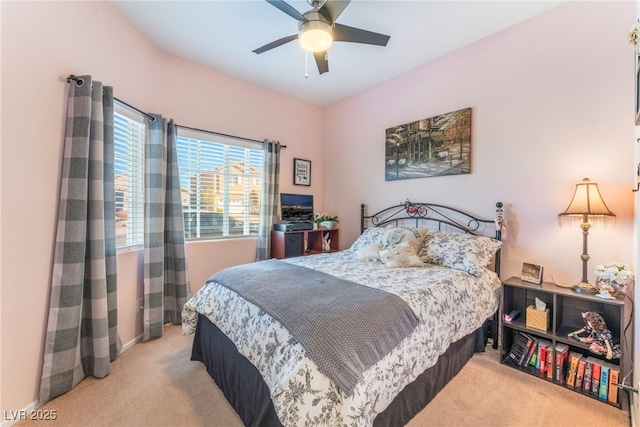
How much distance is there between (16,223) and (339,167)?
3.40 metres

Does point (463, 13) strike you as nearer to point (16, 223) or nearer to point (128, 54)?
point (128, 54)

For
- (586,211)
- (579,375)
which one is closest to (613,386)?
(579,375)

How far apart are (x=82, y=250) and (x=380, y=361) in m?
2.06

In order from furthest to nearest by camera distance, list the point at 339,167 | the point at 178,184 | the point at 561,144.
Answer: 1. the point at 339,167
2. the point at 178,184
3. the point at 561,144

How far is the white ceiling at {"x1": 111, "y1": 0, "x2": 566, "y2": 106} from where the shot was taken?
7.23ft

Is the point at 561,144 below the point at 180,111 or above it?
below

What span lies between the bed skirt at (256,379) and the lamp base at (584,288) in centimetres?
81

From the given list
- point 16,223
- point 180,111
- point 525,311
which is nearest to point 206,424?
point 16,223

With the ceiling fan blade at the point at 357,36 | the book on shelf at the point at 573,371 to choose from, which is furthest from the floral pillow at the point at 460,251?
the ceiling fan blade at the point at 357,36

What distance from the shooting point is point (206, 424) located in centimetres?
157

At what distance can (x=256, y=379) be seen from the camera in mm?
1486

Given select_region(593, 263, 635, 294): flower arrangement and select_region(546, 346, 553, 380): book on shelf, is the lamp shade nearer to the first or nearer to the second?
select_region(593, 263, 635, 294): flower arrangement

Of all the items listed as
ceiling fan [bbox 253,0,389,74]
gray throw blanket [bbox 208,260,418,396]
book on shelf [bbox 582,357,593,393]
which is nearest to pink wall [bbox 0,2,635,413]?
book on shelf [bbox 582,357,593,393]

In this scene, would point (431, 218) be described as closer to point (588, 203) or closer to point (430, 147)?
point (430, 147)
